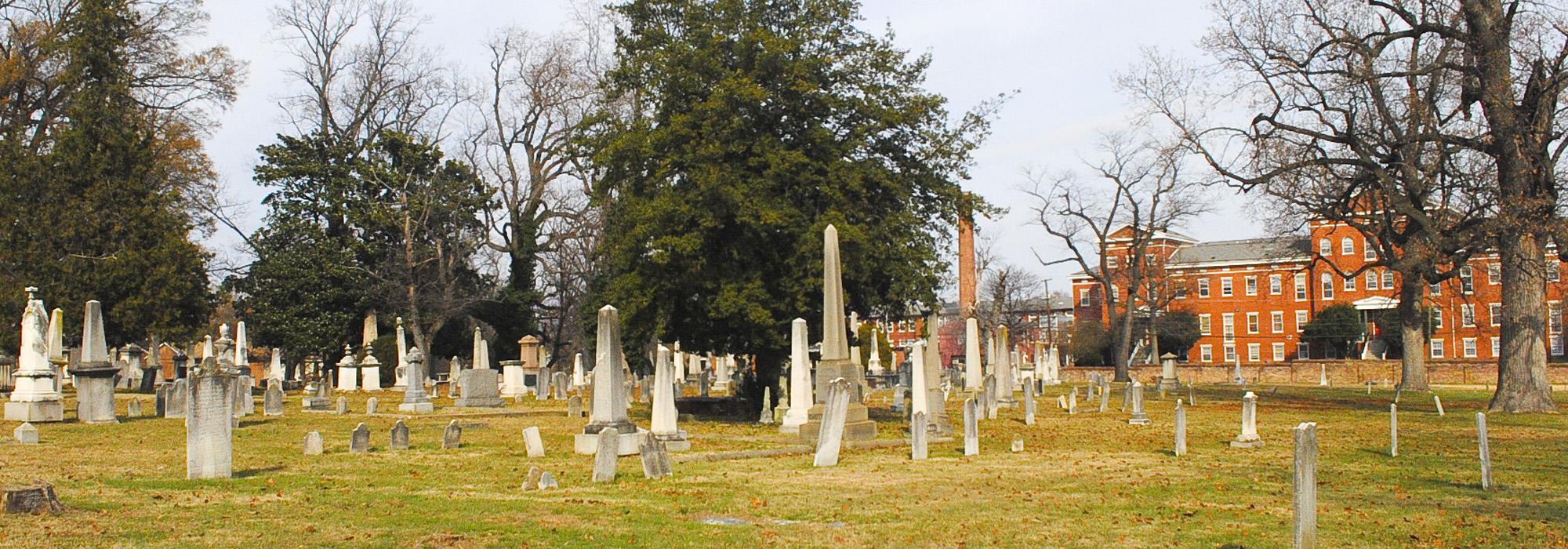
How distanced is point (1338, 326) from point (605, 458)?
7497cm

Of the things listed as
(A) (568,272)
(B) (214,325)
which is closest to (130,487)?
(A) (568,272)

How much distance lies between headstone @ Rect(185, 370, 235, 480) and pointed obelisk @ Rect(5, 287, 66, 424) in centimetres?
1159

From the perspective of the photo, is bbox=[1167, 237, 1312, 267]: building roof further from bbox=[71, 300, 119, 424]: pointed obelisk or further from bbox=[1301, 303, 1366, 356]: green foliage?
bbox=[71, 300, 119, 424]: pointed obelisk

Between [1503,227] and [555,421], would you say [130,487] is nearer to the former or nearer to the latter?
[555,421]

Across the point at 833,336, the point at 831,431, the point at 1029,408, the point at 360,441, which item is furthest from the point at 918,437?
the point at 1029,408

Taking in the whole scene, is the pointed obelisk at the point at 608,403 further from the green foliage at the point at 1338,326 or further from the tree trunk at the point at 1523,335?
the green foliage at the point at 1338,326

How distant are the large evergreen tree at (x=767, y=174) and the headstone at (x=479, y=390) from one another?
6.19 metres

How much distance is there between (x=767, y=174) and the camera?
1005 inches

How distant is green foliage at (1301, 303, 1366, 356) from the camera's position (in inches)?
3147

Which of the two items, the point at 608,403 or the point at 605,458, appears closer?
the point at 605,458

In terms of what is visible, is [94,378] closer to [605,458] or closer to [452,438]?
[452,438]

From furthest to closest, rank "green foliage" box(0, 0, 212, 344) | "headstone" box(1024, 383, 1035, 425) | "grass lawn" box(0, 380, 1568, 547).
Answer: "green foliage" box(0, 0, 212, 344) → "headstone" box(1024, 383, 1035, 425) → "grass lawn" box(0, 380, 1568, 547)

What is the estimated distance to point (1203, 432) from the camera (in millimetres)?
23219

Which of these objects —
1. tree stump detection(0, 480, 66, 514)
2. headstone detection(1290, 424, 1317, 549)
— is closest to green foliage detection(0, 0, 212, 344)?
tree stump detection(0, 480, 66, 514)
